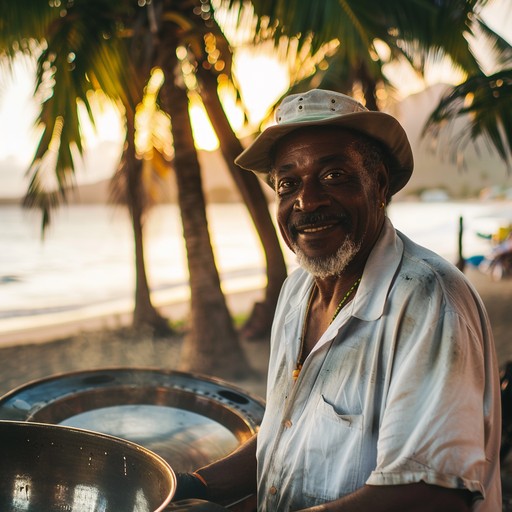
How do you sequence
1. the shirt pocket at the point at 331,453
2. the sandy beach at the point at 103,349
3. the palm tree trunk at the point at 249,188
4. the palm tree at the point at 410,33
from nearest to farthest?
the shirt pocket at the point at 331,453 → the palm tree at the point at 410,33 → the palm tree trunk at the point at 249,188 → the sandy beach at the point at 103,349

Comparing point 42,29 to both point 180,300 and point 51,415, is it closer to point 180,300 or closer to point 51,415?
point 51,415

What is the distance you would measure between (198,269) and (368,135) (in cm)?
449

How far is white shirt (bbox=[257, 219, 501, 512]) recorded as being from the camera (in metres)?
1.14

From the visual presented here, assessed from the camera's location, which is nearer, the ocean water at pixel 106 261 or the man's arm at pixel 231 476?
the man's arm at pixel 231 476

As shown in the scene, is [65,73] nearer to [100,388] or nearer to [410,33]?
[410,33]

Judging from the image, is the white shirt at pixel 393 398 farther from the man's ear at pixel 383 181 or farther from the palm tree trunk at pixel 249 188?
the palm tree trunk at pixel 249 188

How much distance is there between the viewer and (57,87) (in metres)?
4.41

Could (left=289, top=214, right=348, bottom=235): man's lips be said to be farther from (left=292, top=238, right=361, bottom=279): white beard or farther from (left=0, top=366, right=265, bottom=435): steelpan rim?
(left=0, top=366, right=265, bottom=435): steelpan rim

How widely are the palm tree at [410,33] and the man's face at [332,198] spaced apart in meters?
2.73

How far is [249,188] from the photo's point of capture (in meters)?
6.80

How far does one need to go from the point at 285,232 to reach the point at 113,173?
271 inches

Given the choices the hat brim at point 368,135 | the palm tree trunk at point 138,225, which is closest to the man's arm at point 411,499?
the hat brim at point 368,135

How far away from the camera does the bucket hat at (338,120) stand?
1.43m

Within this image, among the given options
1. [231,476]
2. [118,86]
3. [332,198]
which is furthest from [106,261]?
[332,198]
